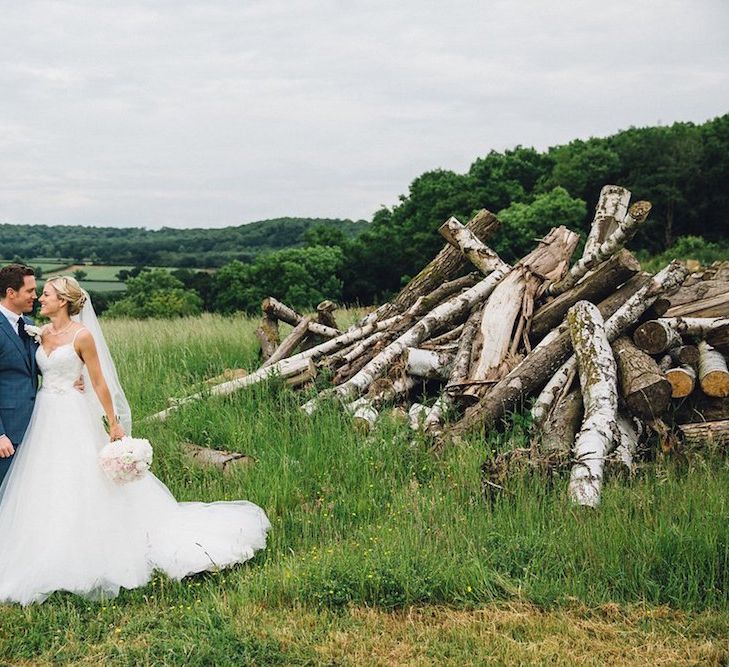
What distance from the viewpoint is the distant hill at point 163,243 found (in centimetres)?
3522

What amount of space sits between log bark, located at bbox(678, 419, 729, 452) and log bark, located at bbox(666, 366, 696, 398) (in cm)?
58

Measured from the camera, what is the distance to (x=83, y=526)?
5922 millimetres

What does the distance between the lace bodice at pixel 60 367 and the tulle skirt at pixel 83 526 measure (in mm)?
76

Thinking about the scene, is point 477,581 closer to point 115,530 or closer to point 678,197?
point 115,530

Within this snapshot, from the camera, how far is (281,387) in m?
9.78

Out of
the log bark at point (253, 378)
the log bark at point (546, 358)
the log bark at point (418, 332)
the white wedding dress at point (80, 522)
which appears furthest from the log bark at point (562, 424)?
the log bark at point (253, 378)

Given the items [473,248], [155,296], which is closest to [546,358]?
[473,248]

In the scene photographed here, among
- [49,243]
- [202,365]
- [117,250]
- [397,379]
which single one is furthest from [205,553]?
[117,250]

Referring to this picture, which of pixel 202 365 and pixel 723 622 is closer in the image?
pixel 723 622

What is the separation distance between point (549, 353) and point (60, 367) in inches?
191

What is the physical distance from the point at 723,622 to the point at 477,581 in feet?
4.76

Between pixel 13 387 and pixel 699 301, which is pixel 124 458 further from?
pixel 699 301

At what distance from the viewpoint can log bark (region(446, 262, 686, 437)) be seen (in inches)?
324

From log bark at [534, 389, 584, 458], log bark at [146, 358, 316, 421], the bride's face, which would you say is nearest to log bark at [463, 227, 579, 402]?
log bark at [534, 389, 584, 458]
